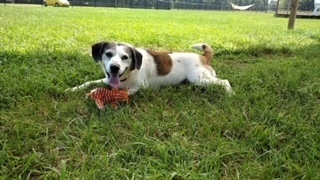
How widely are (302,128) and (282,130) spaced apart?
0.47 feet

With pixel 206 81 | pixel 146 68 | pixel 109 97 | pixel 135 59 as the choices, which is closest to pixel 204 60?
pixel 206 81

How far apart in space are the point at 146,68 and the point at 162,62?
21cm

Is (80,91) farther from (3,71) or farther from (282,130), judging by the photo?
(282,130)

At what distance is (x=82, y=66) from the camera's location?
11.7 ft

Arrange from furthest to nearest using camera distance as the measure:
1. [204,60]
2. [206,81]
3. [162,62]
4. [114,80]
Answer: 1. [204,60]
2. [162,62]
3. [206,81]
4. [114,80]

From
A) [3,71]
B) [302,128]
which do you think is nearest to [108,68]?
[3,71]

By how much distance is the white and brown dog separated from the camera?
8.75 ft

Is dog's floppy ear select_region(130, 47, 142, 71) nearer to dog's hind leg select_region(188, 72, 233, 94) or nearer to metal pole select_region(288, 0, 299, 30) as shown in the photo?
dog's hind leg select_region(188, 72, 233, 94)

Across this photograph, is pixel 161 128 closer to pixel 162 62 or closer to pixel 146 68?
pixel 146 68

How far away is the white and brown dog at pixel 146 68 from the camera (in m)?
2.67

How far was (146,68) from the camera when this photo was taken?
9.93 ft

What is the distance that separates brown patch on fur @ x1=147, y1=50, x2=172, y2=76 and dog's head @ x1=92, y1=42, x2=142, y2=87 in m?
0.37

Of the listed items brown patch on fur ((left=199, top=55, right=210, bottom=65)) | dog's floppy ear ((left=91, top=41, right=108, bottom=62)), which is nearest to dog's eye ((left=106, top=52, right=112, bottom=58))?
dog's floppy ear ((left=91, top=41, right=108, bottom=62))

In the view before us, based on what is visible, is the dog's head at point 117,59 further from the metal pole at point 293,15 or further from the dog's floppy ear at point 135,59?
the metal pole at point 293,15
